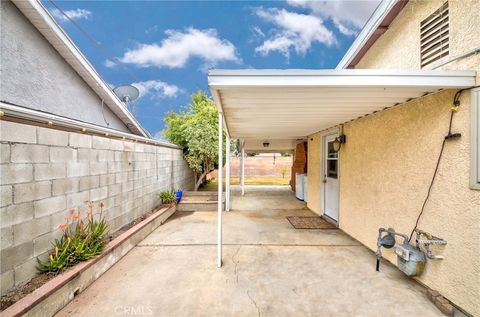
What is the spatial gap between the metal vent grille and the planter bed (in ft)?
18.5

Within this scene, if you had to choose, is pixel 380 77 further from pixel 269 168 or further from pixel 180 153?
pixel 269 168

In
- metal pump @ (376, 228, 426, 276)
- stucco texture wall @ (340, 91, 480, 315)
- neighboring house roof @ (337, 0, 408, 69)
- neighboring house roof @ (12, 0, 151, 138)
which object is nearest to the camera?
stucco texture wall @ (340, 91, 480, 315)

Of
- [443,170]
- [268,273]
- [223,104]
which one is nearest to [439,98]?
[443,170]

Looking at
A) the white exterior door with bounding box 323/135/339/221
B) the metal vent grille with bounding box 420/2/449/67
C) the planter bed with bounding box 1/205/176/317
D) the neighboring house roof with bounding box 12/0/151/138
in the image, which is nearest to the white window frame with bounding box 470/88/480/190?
the metal vent grille with bounding box 420/2/449/67

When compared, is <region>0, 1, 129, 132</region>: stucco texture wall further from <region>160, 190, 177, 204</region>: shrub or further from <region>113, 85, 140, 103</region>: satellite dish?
<region>160, 190, 177, 204</region>: shrub

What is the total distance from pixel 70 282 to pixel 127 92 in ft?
26.4

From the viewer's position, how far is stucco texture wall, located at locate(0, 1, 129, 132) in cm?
465

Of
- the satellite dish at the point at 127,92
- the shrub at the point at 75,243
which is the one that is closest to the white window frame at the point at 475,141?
the shrub at the point at 75,243

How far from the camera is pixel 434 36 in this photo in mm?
3326

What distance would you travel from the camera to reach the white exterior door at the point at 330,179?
21.1 feet

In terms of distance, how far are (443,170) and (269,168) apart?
1959 centimetres

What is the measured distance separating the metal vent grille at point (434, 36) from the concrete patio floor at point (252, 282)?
3271 mm

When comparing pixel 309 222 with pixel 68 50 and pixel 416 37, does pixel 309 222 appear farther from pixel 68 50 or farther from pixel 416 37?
pixel 68 50

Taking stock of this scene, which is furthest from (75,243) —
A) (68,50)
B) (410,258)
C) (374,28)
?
(374,28)
